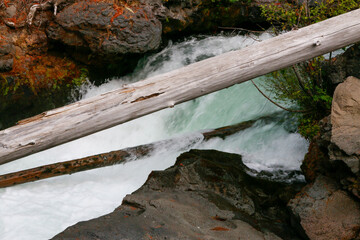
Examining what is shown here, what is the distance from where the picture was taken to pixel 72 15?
634cm

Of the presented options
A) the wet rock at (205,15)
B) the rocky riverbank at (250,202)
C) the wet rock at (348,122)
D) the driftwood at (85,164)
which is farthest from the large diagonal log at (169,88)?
the wet rock at (205,15)

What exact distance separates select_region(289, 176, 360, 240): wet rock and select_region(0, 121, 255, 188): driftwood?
2.37m

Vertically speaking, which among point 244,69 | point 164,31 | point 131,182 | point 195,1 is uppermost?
point 195,1

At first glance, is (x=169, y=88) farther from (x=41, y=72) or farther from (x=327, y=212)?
(x=41, y=72)

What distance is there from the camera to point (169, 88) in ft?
12.3

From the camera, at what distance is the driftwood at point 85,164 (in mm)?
5164

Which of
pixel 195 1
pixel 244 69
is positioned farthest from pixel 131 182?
pixel 195 1

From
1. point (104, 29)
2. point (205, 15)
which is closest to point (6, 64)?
point (104, 29)

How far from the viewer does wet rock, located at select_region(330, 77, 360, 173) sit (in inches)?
137

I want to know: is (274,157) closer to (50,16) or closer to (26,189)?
(26,189)

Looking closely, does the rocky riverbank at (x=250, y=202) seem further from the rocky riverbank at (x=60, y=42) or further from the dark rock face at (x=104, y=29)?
the rocky riverbank at (x=60, y=42)

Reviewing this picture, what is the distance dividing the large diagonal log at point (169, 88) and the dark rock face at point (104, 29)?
113 inches

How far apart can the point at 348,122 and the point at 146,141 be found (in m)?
3.75

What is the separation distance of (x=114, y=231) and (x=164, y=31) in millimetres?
5187
